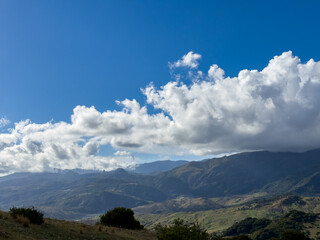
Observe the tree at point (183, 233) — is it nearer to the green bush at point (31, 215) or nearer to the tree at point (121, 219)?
the green bush at point (31, 215)

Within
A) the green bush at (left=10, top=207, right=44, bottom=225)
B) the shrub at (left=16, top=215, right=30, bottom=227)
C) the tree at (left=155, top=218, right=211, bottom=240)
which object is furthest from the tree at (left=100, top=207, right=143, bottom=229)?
the shrub at (left=16, top=215, right=30, bottom=227)

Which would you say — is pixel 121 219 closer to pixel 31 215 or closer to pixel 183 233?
pixel 31 215

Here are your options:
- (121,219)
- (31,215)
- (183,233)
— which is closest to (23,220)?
(31,215)

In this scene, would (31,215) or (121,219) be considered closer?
(31,215)

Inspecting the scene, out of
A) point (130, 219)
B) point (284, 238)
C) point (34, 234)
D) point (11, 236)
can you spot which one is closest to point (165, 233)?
point (34, 234)

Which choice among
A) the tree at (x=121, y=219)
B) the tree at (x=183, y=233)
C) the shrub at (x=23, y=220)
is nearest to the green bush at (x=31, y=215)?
the shrub at (x=23, y=220)

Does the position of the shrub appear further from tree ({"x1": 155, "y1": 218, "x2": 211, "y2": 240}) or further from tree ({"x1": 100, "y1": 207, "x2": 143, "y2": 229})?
tree ({"x1": 100, "y1": 207, "x2": 143, "y2": 229})

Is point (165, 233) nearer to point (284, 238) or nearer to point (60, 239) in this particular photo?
point (60, 239)

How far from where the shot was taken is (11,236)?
Answer: 794 inches

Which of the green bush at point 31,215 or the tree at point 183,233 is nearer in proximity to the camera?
the tree at point 183,233

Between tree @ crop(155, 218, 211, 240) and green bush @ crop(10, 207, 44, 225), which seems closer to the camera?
tree @ crop(155, 218, 211, 240)

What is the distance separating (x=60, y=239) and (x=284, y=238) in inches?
3051

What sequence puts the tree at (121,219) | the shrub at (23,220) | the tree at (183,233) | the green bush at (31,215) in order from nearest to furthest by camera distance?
the shrub at (23,220), the tree at (183,233), the green bush at (31,215), the tree at (121,219)

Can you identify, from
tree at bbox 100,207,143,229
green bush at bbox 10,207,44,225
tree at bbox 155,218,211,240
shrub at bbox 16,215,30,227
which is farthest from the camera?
tree at bbox 100,207,143,229
